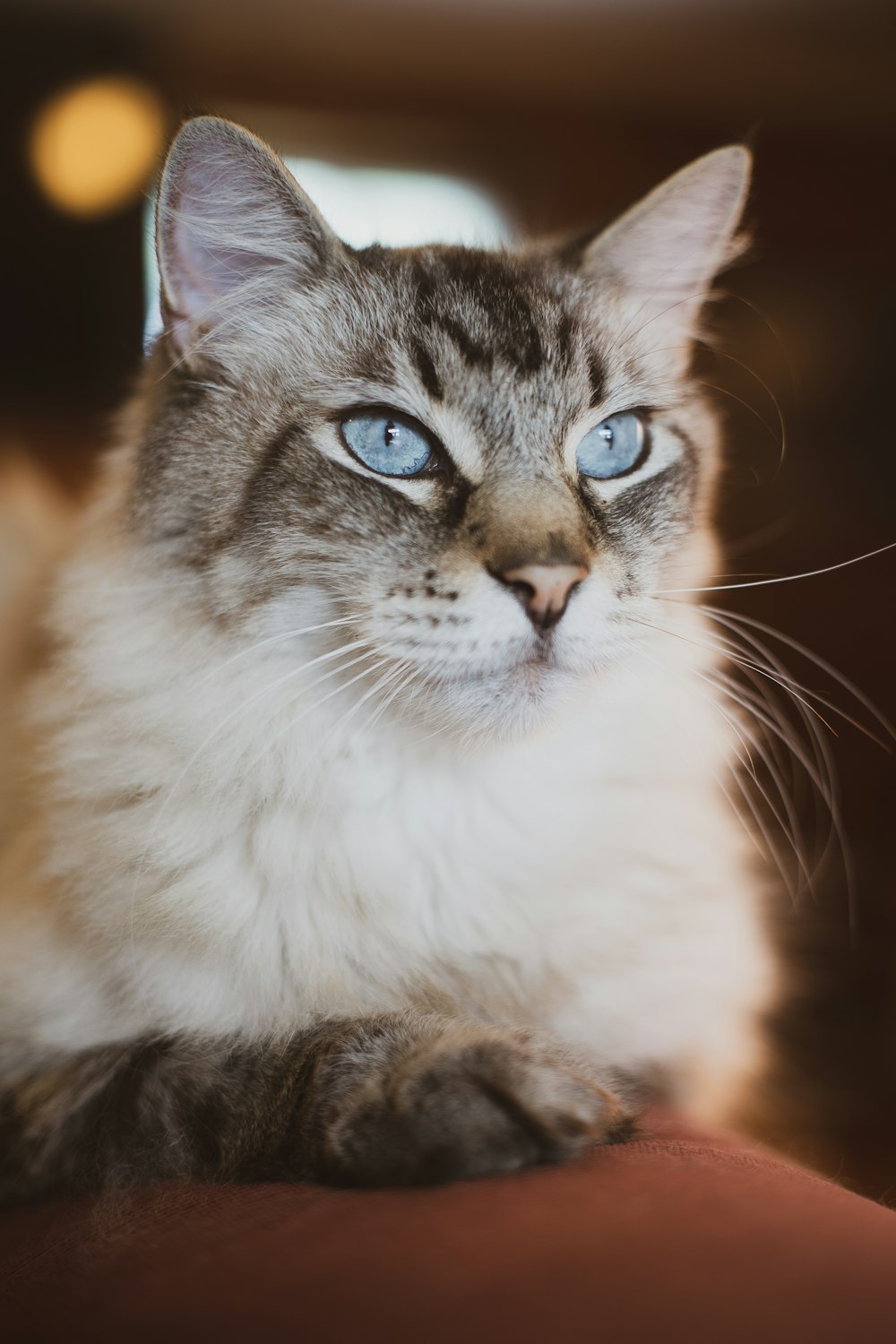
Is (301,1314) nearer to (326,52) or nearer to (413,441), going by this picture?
(413,441)

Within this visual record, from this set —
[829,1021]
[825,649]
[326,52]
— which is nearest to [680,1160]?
[829,1021]

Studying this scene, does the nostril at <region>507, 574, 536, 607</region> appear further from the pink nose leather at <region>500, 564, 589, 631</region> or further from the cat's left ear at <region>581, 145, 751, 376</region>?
the cat's left ear at <region>581, 145, 751, 376</region>

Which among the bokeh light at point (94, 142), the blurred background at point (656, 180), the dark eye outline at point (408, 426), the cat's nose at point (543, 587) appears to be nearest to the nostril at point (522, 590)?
the cat's nose at point (543, 587)

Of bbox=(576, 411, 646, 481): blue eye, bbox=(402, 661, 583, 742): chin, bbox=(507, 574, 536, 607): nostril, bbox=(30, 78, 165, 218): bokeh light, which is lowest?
bbox=(402, 661, 583, 742): chin

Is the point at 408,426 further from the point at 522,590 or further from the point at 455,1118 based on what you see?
the point at 455,1118

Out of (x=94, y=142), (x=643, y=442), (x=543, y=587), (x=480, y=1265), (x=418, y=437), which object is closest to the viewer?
(x=480, y=1265)

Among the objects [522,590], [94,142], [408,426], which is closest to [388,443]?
[408,426]

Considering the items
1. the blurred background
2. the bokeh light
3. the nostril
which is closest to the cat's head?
the nostril
